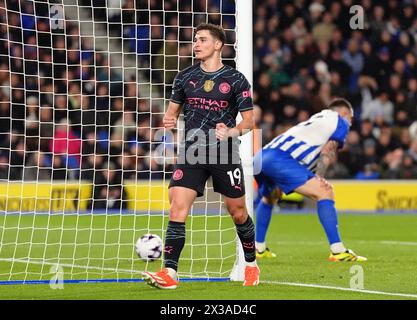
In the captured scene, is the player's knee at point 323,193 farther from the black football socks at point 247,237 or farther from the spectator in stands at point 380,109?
the spectator in stands at point 380,109

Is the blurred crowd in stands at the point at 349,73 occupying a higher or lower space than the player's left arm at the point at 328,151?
higher

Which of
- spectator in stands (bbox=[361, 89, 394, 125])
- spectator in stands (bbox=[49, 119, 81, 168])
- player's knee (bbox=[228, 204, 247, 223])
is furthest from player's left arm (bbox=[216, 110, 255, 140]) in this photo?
spectator in stands (bbox=[361, 89, 394, 125])

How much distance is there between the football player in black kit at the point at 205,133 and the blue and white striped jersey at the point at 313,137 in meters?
3.39

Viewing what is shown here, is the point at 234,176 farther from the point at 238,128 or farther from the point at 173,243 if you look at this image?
the point at 173,243

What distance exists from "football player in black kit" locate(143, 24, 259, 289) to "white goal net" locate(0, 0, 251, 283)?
4.33ft

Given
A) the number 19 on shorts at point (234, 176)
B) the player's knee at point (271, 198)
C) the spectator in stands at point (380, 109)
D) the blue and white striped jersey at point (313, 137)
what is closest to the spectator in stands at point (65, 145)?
the player's knee at point (271, 198)

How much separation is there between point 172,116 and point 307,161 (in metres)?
3.79

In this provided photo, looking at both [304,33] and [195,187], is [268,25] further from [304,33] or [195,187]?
[195,187]

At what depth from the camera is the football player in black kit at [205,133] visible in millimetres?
8000

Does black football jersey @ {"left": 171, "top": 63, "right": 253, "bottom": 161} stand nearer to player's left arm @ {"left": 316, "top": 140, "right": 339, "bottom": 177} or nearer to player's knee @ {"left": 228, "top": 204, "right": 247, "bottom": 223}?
player's knee @ {"left": 228, "top": 204, "right": 247, "bottom": 223}

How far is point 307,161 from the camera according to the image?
456 inches

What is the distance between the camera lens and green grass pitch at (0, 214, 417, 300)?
25.8 feet

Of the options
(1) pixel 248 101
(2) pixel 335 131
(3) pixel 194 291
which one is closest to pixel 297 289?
(3) pixel 194 291

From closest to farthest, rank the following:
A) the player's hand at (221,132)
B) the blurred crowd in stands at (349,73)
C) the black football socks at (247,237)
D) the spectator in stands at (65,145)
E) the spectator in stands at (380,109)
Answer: the player's hand at (221,132), the black football socks at (247,237), the spectator in stands at (65,145), the blurred crowd in stands at (349,73), the spectator in stands at (380,109)
